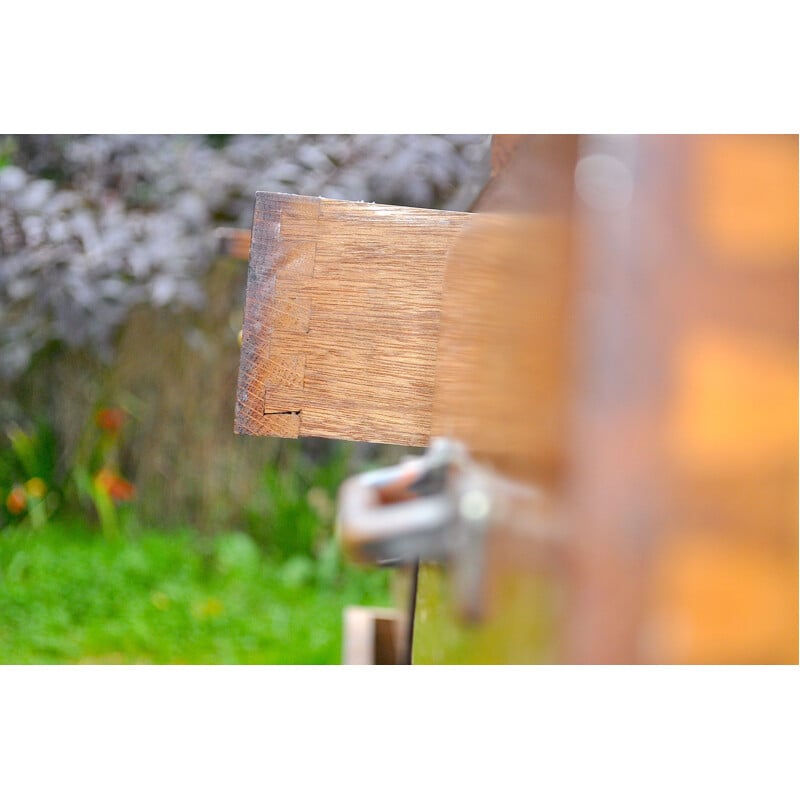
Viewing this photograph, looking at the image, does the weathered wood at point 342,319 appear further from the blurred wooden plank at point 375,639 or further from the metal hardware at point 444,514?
the blurred wooden plank at point 375,639

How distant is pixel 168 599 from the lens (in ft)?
7.59

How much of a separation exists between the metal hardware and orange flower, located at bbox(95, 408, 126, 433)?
1.93m

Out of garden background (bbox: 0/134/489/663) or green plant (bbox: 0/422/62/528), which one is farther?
green plant (bbox: 0/422/62/528)

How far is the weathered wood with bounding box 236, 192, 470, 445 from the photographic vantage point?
72 centimetres

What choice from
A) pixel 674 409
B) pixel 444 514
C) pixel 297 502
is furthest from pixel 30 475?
pixel 674 409

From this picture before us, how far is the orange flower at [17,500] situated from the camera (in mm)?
2504

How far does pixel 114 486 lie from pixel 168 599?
42cm

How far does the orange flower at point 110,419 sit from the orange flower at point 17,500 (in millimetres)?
301

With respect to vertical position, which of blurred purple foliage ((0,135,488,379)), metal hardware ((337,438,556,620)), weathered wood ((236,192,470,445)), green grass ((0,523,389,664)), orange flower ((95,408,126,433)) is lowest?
green grass ((0,523,389,664))

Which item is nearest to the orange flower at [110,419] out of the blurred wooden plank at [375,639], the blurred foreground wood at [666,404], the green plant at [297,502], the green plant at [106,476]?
the green plant at [106,476]

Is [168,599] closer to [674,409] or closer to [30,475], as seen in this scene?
[30,475]

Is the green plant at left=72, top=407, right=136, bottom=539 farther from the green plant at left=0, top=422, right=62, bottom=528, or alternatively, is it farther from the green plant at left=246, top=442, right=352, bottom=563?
the green plant at left=246, top=442, right=352, bottom=563

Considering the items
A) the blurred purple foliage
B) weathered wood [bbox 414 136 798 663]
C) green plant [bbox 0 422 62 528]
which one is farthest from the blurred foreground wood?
green plant [bbox 0 422 62 528]
